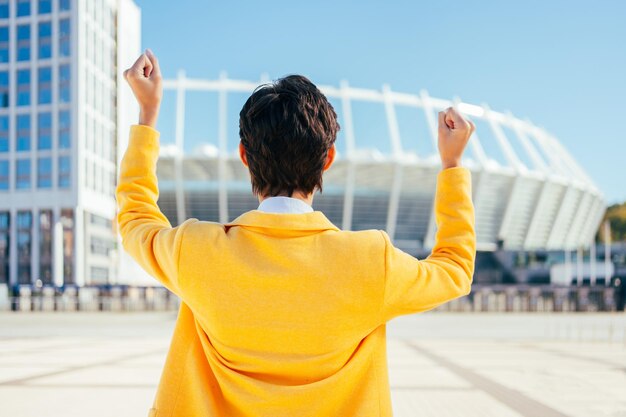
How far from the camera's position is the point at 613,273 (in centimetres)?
4800

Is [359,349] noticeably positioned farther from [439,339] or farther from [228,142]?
[228,142]

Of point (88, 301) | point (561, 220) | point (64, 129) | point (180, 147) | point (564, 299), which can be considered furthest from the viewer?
point (561, 220)

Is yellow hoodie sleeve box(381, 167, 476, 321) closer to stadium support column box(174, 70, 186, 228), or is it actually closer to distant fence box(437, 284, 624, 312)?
distant fence box(437, 284, 624, 312)

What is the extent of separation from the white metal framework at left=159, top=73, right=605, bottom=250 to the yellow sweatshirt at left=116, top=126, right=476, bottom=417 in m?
49.3

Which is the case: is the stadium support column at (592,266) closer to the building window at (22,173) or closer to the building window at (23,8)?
the building window at (22,173)

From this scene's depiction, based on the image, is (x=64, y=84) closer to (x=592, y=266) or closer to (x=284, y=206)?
(x=592, y=266)

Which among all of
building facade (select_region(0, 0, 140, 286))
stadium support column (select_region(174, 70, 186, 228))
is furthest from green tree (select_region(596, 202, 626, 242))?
building facade (select_region(0, 0, 140, 286))

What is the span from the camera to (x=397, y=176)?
181ft

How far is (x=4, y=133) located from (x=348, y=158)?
76.6 ft

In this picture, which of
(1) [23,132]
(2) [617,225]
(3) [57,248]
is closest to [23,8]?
(1) [23,132]

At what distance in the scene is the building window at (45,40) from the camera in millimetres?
50406

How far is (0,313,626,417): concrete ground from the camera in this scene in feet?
22.1

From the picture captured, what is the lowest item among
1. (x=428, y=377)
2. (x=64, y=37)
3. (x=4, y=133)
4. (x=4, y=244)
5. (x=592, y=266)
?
(x=592, y=266)

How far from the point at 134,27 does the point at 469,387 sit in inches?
2133
